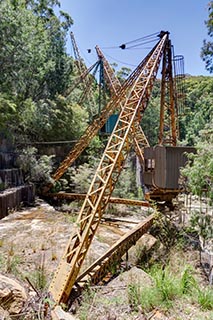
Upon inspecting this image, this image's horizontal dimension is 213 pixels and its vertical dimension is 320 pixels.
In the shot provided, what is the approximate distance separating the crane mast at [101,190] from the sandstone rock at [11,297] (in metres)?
0.54

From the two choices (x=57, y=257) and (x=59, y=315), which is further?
(x=57, y=257)

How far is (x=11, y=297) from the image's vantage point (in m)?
2.66

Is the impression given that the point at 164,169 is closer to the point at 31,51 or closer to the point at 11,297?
the point at 11,297

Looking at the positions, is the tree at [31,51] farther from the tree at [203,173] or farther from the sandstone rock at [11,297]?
the sandstone rock at [11,297]

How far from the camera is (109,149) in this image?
587 centimetres

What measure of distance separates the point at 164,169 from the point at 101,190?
2.39m

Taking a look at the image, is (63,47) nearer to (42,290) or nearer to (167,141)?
(167,141)

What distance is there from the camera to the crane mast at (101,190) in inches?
137

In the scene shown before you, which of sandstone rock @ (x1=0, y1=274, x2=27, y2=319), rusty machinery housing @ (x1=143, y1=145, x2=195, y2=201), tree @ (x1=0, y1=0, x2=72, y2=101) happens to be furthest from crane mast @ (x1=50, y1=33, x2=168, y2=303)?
tree @ (x1=0, y1=0, x2=72, y2=101)

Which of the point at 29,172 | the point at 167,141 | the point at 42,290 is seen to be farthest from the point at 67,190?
the point at 42,290

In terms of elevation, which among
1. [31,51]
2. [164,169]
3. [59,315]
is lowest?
[59,315]

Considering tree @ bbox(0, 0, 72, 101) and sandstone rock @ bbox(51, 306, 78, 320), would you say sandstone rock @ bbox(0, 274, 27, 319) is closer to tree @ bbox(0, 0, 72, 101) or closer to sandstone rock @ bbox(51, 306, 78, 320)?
sandstone rock @ bbox(51, 306, 78, 320)

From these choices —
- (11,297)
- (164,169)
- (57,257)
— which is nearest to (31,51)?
(164,169)

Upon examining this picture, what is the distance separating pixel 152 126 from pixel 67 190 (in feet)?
36.1
